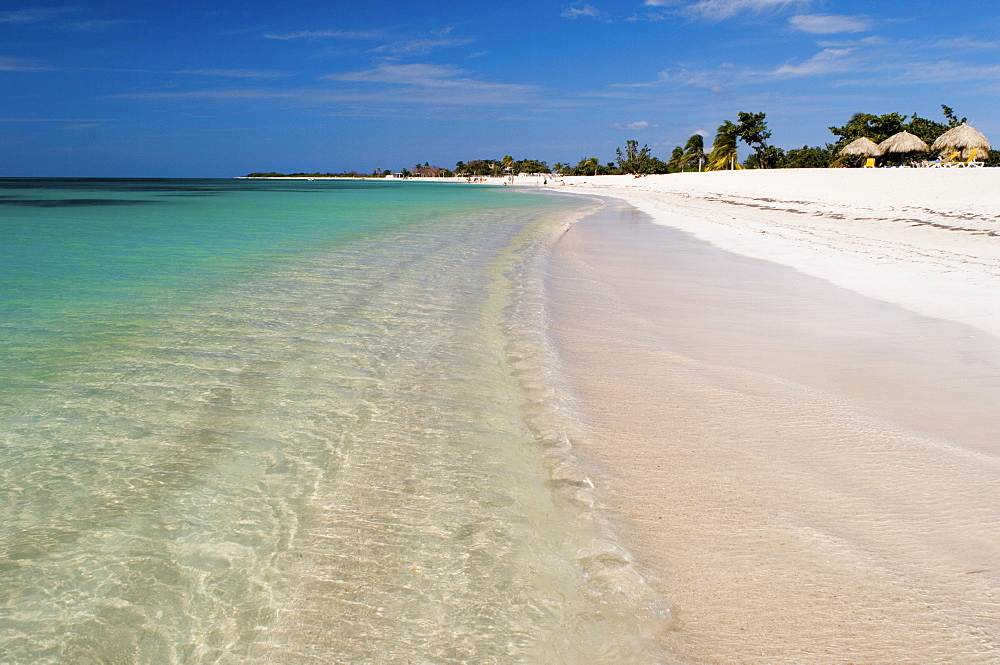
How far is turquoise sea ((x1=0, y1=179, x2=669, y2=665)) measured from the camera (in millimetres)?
1938

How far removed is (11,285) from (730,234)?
13040 millimetres

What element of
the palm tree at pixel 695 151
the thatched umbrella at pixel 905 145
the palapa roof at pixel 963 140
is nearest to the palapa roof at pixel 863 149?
the thatched umbrella at pixel 905 145

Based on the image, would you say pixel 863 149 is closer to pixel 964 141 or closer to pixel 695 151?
pixel 964 141

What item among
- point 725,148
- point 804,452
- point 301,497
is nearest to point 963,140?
point 725,148

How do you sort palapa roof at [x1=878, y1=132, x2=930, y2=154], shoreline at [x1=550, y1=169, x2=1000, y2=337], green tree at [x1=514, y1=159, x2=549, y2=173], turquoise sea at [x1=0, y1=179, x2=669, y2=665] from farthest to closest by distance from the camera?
1. green tree at [x1=514, y1=159, x2=549, y2=173]
2. palapa roof at [x1=878, y1=132, x2=930, y2=154]
3. shoreline at [x1=550, y1=169, x2=1000, y2=337]
4. turquoise sea at [x1=0, y1=179, x2=669, y2=665]

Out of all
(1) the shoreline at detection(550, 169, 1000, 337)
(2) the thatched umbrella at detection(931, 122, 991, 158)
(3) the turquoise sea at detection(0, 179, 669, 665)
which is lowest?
(3) the turquoise sea at detection(0, 179, 669, 665)

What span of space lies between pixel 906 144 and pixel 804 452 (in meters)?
46.2

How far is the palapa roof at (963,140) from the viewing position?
36562mm

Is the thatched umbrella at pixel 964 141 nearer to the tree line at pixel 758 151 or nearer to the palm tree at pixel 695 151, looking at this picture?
the tree line at pixel 758 151

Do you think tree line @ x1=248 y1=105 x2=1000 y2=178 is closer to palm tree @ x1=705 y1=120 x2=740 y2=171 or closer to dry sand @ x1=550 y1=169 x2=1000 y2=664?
palm tree @ x1=705 y1=120 x2=740 y2=171

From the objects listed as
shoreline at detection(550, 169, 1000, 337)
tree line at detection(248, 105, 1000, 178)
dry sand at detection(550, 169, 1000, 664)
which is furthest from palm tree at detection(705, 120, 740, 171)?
dry sand at detection(550, 169, 1000, 664)

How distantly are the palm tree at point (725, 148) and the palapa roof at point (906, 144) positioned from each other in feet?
71.6

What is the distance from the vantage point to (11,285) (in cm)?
821

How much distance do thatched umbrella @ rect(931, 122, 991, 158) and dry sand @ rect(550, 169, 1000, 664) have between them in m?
36.7
